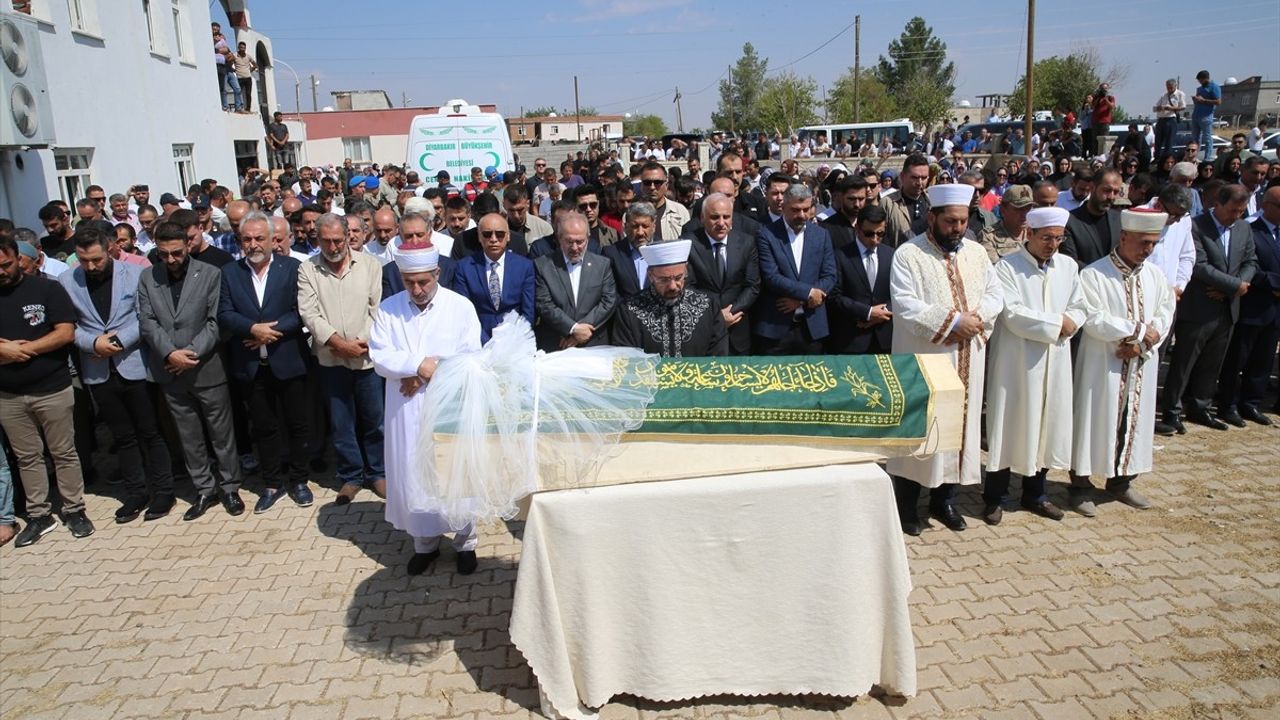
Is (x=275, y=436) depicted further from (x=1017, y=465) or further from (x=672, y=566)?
(x=1017, y=465)

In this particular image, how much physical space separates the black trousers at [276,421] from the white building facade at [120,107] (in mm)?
6063

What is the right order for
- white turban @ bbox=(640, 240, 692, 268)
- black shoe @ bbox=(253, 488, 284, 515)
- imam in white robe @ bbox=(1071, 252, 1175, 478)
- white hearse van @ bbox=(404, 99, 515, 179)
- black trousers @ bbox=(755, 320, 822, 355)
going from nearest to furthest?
1. white turban @ bbox=(640, 240, 692, 268)
2. imam in white robe @ bbox=(1071, 252, 1175, 478)
3. black trousers @ bbox=(755, 320, 822, 355)
4. black shoe @ bbox=(253, 488, 284, 515)
5. white hearse van @ bbox=(404, 99, 515, 179)

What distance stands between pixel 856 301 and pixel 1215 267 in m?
3.29

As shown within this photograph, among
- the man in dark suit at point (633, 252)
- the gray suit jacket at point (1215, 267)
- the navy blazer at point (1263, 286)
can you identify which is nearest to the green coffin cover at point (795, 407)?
the man in dark suit at point (633, 252)

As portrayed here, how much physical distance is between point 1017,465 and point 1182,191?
2.93m

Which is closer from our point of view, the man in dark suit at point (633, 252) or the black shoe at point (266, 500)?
the man in dark suit at point (633, 252)

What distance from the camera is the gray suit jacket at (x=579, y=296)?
5453mm

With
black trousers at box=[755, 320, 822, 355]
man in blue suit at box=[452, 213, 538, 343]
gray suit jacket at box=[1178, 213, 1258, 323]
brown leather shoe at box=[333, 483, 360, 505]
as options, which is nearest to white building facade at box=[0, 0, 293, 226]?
brown leather shoe at box=[333, 483, 360, 505]

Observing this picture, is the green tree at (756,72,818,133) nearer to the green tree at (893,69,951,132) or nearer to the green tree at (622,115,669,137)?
the green tree at (893,69,951,132)

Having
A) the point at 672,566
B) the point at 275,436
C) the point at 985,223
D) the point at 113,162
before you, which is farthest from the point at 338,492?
the point at 113,162

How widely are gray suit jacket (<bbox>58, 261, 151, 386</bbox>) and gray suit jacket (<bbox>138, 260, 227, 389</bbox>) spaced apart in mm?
96

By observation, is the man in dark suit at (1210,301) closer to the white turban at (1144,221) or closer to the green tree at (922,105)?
the white turban at (1144,221)

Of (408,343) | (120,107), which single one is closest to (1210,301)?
(408,343)

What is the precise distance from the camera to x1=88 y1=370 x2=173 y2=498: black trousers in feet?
19.1
